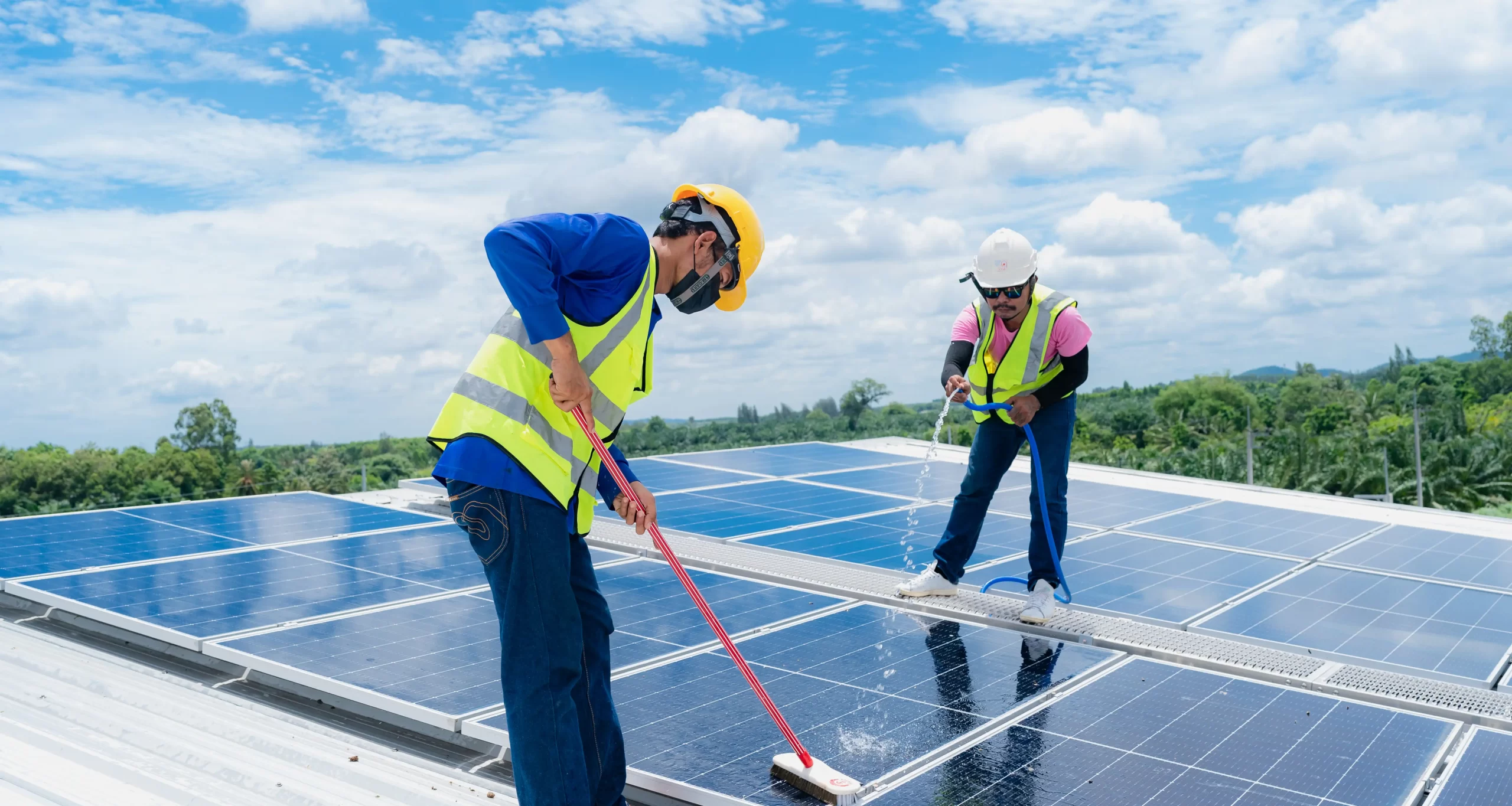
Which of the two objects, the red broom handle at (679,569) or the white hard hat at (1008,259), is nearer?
the red broom handle at (679,569)

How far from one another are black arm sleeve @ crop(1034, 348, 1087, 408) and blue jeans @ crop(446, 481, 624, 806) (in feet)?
11.8

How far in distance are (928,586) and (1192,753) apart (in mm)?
2137

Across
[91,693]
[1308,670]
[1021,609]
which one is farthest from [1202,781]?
[91,693]

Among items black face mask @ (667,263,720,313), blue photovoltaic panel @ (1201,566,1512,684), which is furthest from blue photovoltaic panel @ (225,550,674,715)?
blue photovoltaic panel @ (1201,566,1512,684)

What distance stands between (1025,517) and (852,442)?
17.1ft

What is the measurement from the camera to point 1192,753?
3836 millimetres

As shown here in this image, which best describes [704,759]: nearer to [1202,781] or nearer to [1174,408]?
[1202,781]

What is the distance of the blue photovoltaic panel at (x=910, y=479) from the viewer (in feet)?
31.4

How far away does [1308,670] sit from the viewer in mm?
4715

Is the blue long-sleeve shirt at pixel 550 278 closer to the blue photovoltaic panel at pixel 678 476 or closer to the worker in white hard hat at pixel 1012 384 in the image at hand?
the worker in white hard hat at pixel 1012 384

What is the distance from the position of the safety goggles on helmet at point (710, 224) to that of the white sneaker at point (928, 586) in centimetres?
302

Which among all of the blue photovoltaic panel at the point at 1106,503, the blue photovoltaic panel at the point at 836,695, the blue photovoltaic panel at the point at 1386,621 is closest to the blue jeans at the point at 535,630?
the blue photovoltaic panel at the point at 836,695

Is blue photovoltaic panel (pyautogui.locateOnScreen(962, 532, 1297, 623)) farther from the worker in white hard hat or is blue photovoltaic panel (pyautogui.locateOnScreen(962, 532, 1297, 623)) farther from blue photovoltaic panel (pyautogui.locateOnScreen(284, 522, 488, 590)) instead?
blue photovoltaic panel (pyautogui.locateOnScreen(284, 522, 488, 590))

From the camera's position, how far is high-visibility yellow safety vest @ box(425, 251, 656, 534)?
3.00 metres
